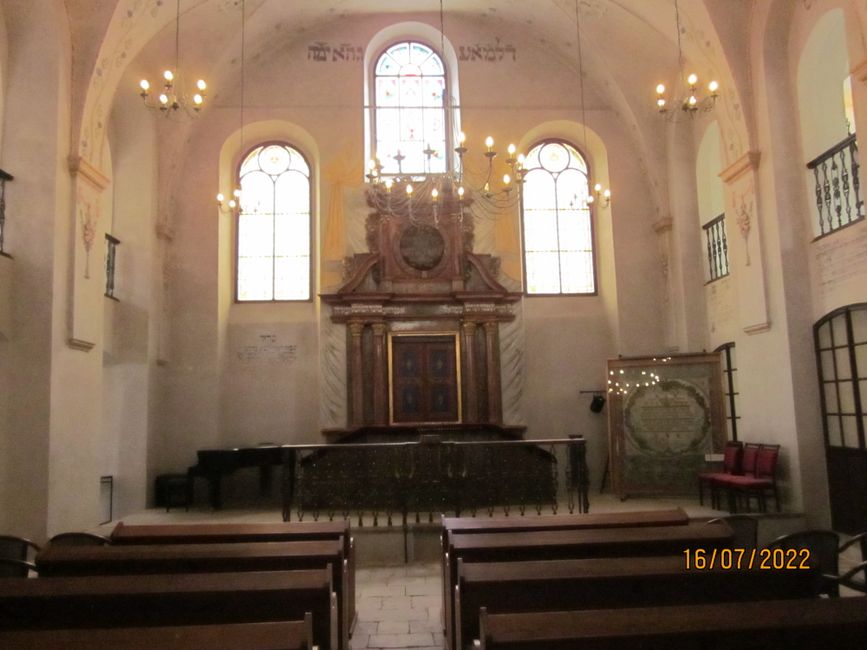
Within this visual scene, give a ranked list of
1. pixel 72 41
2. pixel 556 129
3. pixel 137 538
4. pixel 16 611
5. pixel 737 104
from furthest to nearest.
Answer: pixel 556 129
pixel 737 104
pixel 72 41
pixel 137 538
pixel 16 611

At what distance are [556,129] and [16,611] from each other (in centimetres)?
1219

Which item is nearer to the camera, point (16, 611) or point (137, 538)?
point (16, 611)

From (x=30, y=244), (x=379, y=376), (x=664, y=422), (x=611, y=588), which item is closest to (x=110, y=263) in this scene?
(x=30, y=244)

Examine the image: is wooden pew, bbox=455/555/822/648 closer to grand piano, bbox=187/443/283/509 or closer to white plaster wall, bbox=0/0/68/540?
white plaster wall, bbox=0/0/68/540

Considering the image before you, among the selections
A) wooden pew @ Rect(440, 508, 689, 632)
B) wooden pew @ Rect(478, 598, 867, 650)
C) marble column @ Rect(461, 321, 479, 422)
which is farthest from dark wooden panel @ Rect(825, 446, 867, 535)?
wooden pew @ Rect(478, 598, 867, 650)

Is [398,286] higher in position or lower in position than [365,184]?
lower

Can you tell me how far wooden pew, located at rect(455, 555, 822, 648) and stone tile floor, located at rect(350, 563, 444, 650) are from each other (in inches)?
63.9

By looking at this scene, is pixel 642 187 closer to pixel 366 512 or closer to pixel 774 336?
pixel 774 336

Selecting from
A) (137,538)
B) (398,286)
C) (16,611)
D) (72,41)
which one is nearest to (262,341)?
(398,286)

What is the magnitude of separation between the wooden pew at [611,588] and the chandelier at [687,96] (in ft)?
16.9

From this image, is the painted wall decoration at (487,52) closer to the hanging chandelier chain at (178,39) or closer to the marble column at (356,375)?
the hanging chandelier chain at (178,39)

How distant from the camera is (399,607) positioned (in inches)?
242

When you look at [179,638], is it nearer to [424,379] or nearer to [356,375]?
[356,375]

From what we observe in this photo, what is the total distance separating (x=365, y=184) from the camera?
42.7 feet
